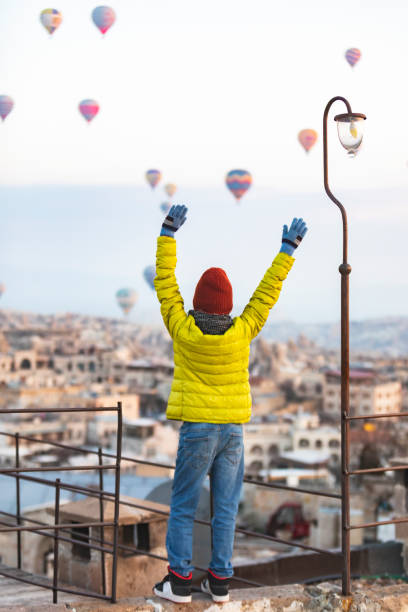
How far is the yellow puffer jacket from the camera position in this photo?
3.74 metres

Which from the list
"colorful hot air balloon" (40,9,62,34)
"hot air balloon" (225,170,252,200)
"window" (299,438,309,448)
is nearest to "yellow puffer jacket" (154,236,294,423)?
"hot air balloon" (225,170,252,200)

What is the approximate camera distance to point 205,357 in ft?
12.3

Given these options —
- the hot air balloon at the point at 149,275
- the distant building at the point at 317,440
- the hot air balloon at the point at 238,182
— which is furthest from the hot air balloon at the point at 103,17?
the distant building at the point at 317,440

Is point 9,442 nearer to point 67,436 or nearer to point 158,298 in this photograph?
point 67,436

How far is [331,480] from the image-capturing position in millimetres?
49000

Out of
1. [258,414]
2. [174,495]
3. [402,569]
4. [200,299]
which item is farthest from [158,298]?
[258,414]

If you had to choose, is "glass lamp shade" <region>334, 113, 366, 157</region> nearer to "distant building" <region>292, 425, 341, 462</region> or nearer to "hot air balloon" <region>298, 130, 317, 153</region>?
"hot air balloon" <region>298, 130, 317, 153</region>

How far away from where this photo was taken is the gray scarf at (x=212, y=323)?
3771 millimetres

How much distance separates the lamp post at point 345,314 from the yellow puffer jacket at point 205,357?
367 mm

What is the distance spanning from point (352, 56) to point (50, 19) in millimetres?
13108

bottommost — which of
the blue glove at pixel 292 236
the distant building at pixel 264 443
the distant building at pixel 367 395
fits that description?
the distant building at pixel 264 443

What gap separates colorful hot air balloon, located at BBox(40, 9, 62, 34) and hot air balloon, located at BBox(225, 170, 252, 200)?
9.89m

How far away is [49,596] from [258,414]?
253 ft

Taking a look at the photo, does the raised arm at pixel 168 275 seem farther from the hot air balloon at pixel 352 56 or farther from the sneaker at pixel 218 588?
the hot air balloon at pixel 352 56
